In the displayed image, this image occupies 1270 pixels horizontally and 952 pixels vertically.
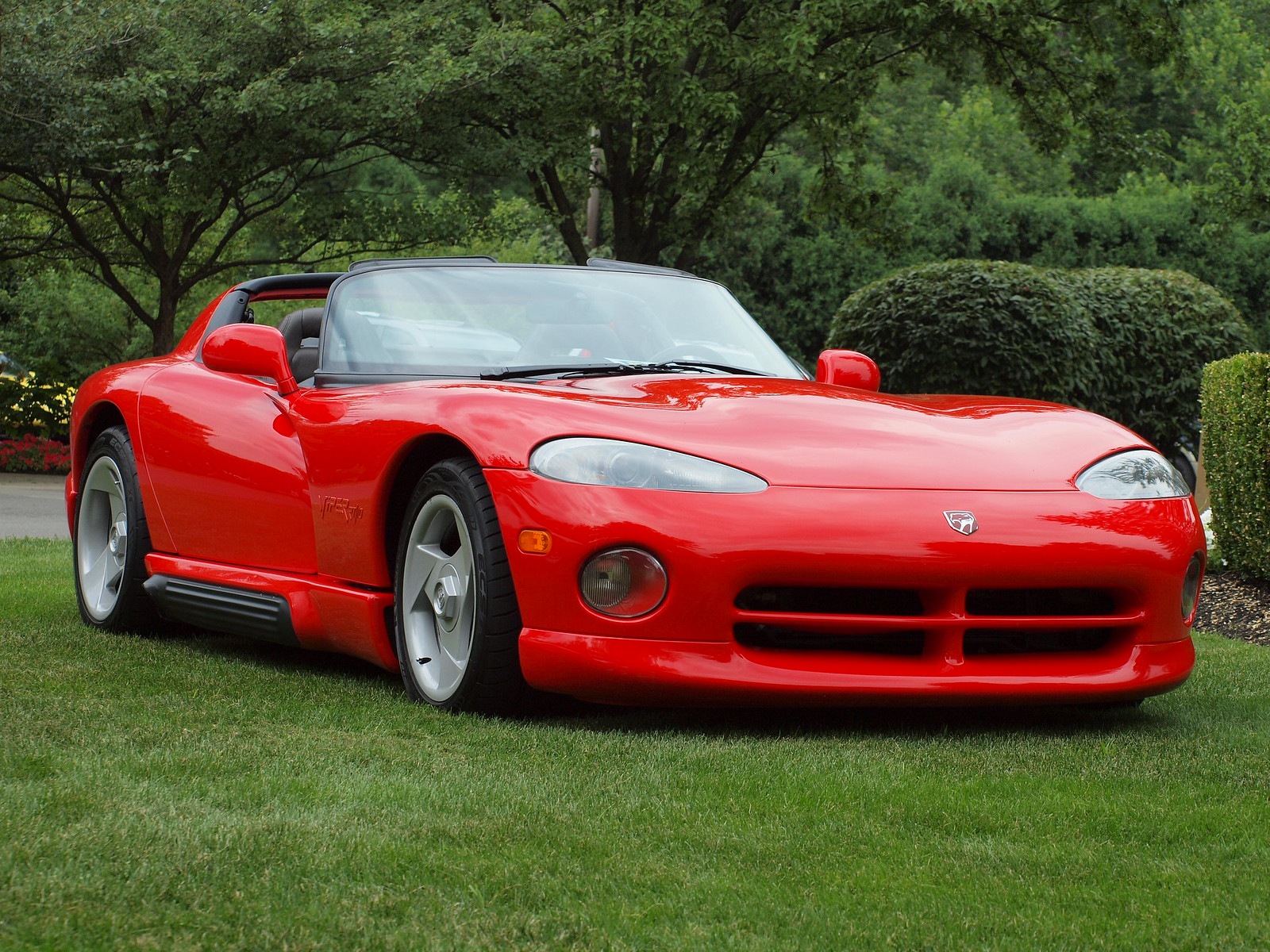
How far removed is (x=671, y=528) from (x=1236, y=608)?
4081mm

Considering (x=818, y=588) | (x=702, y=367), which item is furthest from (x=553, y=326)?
(x=818, y=588)

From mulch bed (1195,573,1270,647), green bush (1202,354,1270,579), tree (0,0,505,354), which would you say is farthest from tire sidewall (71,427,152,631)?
tree (0,0,505,354)

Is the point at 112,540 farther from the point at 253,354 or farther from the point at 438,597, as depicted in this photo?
the point at 438,597

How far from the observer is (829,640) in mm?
3969

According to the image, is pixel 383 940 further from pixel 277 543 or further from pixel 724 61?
pixel 724 61

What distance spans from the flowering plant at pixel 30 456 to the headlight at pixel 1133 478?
1627 centimetres

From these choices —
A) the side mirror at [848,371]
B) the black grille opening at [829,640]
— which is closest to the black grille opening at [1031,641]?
the black grille opening at [829,640]

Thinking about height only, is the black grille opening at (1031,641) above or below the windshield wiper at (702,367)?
below

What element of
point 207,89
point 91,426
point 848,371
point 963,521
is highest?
point 207,89

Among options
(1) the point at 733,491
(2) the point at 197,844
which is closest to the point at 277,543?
(1) the point at 733,491

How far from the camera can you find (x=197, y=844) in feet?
8.65

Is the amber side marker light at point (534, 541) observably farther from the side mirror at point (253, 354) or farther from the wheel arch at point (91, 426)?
the wheel arch at point (91, 426)

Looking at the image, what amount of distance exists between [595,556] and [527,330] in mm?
1428

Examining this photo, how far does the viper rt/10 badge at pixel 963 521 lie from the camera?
383 centimetres
